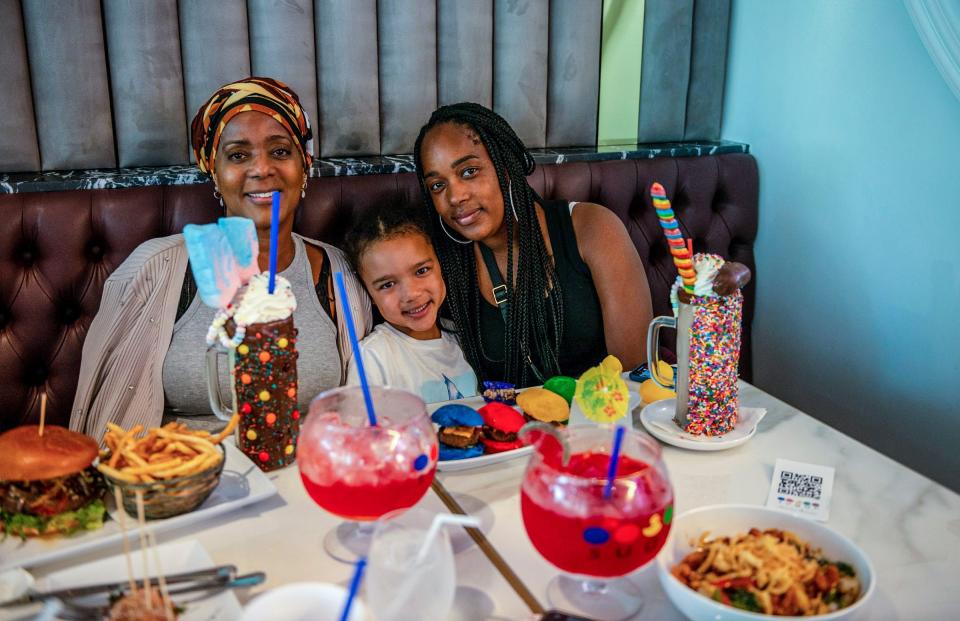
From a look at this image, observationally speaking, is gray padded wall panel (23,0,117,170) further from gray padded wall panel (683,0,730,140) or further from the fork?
gray padded wall panel (683,0,730,140)

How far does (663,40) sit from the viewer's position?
2.65 metres

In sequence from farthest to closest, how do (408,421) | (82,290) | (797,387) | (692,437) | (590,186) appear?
1. (797,387)
2. (590,186)
3. (82,290)
4. (692,437)
5. (408,421)

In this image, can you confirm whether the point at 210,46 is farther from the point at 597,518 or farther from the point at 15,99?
the point at 597,518

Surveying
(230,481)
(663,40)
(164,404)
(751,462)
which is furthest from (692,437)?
(663,40)

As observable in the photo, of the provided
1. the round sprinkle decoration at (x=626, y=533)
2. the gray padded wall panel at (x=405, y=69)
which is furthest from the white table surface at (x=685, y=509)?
the gray padded wall panel at (x=405, y=69)

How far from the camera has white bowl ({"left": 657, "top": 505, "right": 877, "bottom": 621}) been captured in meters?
0.87

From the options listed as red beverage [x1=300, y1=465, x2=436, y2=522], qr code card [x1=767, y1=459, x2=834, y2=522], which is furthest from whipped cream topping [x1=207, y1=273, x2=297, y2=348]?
qr code card [x1=767, y1=459, x2=834, y2=522]

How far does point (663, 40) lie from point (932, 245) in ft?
3.44

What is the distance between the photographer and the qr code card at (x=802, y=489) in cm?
115

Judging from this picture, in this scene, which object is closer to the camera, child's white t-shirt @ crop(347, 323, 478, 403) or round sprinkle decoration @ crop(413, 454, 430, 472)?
round sprinkle decoration @ crop(413, 454, 430, 472)

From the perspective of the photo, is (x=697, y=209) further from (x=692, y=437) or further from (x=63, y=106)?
(x=63, y=106)

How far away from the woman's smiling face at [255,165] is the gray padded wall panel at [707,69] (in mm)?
1451

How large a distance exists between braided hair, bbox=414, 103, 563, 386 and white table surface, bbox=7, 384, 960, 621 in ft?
2.48

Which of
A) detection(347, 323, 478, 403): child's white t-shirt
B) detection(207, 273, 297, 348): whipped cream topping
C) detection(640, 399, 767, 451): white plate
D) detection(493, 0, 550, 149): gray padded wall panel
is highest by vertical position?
detection(493, 0, 550, 149): gray padded wall panel
